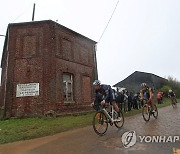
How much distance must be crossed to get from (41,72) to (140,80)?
37460 millimetres

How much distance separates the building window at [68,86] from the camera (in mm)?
20922

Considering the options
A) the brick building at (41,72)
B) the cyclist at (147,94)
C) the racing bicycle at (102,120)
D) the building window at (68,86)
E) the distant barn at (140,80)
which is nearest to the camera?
the racing bicycle at (102,120)

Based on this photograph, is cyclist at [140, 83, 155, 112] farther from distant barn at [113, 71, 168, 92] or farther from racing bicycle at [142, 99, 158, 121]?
distant barn at [113, 71, 168, 92]

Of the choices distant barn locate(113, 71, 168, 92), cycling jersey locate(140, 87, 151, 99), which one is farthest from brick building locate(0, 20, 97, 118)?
distant barn locate(113, 71, 168, 92)

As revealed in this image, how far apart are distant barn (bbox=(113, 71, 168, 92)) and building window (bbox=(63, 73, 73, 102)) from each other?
102ft

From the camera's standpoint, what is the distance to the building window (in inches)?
824

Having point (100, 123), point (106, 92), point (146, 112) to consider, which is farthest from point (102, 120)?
point (146, 112)

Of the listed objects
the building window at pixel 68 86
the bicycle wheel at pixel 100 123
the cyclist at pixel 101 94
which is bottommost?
the bicycle wheel at pixel 100 123

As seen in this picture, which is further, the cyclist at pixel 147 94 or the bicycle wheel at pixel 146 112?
the cyclist at pixel 147 94

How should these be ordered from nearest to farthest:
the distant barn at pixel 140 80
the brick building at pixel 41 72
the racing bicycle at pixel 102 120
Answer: the racing bicycle at pixel 102 120, the brick building at pixel 41 72, the distant barn at pixel 140 80

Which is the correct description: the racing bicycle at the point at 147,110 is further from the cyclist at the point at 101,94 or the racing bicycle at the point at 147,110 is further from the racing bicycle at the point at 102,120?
the cyclist at the point at 101,94

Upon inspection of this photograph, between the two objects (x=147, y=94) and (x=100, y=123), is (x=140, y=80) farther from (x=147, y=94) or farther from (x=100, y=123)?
(x=100, y=123)

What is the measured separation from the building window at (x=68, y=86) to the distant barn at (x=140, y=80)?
102 feet

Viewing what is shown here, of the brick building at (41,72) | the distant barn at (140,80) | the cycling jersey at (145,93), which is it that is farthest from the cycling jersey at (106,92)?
the distant barn at (140,80)
